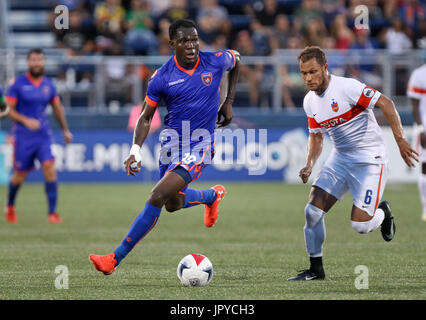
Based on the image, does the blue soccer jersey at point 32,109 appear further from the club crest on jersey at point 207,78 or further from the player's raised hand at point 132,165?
the player's raised hand at point 132,165

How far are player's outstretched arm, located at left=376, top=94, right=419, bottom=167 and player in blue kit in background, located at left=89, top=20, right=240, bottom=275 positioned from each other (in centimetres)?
168

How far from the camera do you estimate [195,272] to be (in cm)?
726

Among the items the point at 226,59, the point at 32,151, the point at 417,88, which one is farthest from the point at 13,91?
the point at 417,88

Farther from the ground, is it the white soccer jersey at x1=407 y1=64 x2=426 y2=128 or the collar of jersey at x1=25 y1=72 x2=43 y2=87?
the collar of jersey at x1=25 y1=72 x2=43 y2=87

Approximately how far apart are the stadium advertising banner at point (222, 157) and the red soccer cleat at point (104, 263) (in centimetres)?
1232

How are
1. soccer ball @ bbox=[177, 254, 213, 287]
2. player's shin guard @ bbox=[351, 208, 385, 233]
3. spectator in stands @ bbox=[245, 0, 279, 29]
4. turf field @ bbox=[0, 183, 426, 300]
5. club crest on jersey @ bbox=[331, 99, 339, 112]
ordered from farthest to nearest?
spectator in stands @ bbox=[245, 0, 279, 29], player's shin guard @ bbox=[351, 208, 385, 233], club crest on jersey @ bbox=[331, 99, 339, 112], soccer ball @ bbox=[177, 254, 213, 287], turf field @ bbox=[0, 183, 426, 300]

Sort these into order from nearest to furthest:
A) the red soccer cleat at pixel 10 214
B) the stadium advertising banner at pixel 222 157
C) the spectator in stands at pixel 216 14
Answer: the red soccer cleat at pixel 10 214 < the stadium advertising banner at pixel 222 157 < the spectator in stands at pixel 216 14


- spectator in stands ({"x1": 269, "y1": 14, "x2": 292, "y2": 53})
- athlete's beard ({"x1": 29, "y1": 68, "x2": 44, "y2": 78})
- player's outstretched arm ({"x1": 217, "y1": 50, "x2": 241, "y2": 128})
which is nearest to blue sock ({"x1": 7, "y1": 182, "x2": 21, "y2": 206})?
athlete's beard ({"x1": 29, "y1": 68, "x2": 44, "y2": 78})

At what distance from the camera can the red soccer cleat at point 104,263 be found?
289 inches

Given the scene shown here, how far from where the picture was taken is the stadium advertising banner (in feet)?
65.8

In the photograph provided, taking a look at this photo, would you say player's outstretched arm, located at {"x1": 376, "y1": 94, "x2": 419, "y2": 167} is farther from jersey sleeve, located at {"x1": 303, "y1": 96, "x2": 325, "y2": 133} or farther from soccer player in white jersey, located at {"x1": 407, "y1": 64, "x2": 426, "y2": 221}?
soccer player in white jersey, located at {"x1": 407, "y1": 64, "x2": 426, "y2": 221}

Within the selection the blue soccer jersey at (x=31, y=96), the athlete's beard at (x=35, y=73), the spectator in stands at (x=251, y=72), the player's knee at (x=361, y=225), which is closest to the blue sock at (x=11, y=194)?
the blue soccer jersey at (x=31, y=96)

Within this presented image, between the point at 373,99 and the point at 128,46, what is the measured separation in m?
14.3

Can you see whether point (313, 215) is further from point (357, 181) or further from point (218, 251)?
point (218, 251)
